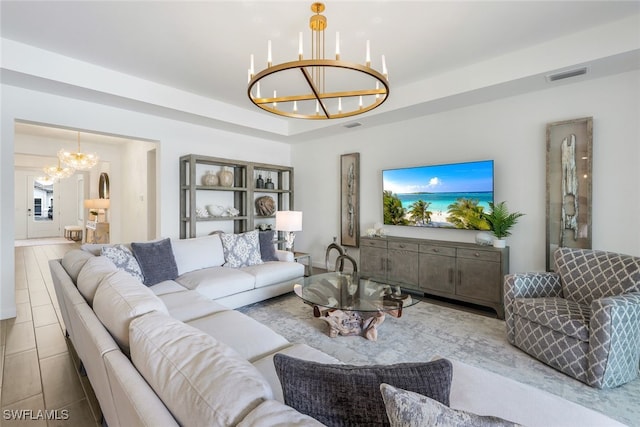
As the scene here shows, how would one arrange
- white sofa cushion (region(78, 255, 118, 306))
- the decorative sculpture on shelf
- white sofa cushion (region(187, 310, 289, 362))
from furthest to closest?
the decorative sculpture on shelf < white sofa cushion (region(78, 255, 118, 306)) < white sofa cushion (region(187, 310, 289, 362))

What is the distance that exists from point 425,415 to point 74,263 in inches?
113

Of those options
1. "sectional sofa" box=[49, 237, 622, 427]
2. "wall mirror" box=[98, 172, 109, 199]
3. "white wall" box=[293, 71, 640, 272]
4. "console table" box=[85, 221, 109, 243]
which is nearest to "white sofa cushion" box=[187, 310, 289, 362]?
Result: "sectional sofa" box=[49, 237, 622, 427]

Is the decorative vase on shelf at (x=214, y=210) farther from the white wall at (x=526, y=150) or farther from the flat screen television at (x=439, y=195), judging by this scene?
the flat screen television at (x=439, y=195)

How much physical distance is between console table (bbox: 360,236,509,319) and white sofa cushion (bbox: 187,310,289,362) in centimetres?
166

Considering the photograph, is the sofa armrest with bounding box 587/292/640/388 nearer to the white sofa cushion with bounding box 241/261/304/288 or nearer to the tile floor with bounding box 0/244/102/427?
the white sofa cushion with bounding box 241/261/304/288

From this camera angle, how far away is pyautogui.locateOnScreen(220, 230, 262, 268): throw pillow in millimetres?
3830

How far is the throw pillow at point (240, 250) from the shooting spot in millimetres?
3830

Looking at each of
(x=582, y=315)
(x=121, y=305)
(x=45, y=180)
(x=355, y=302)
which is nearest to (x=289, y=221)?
(x=355, y=302)

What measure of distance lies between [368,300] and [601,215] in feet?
8.40

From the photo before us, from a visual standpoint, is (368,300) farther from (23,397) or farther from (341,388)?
(23,397)

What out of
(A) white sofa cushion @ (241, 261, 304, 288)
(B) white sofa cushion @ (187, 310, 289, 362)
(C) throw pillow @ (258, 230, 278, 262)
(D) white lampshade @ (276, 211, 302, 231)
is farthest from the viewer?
(D) white lampshade @ (276, 211, 302, 231)

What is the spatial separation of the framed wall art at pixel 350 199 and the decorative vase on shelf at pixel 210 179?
7.02 feet

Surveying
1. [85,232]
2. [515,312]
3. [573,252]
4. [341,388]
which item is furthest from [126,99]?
[85,232]

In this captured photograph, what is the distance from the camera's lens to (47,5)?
7.47ft
